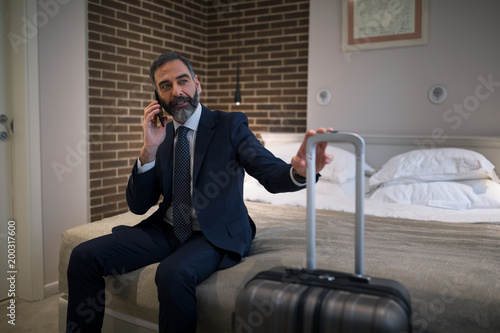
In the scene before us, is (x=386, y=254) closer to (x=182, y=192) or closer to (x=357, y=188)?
(x=357, y=188)

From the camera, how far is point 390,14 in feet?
11.6

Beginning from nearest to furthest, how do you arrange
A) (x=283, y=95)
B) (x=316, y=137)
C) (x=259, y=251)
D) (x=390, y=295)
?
(x=390, y=295)
(x=316, y=137)
(x=259, y=251)
(x=283, y=95)

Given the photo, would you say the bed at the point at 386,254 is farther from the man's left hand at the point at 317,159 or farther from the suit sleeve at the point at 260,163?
the man's left hand at the point at 317,159

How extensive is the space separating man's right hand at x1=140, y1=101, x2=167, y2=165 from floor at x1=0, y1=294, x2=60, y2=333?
50.4 inches

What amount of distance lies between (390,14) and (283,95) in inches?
46.1

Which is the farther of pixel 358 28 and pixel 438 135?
pixel 358 28

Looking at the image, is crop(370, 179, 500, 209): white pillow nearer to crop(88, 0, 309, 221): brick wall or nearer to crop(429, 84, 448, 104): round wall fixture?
crop(429, 84, 448, 104): round wall fixture

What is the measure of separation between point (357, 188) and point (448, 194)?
67.0 inches

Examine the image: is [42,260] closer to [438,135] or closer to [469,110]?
[438,135]

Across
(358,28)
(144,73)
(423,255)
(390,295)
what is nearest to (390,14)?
(358,28)

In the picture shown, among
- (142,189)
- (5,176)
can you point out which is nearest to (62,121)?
(5,176)

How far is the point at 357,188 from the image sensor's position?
1274 millimetres

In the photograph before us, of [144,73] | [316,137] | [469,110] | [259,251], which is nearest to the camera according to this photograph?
[316,137]

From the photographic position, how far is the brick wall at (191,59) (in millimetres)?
3400
